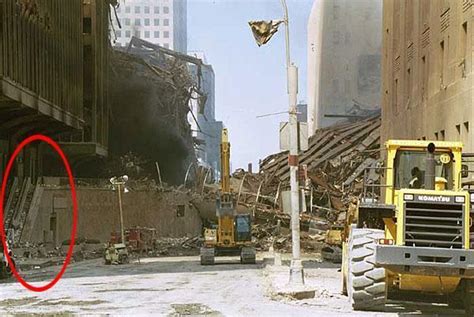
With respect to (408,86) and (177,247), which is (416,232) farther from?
(177,247)

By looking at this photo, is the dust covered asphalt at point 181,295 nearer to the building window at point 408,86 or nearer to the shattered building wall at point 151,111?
the building window at point 408,86

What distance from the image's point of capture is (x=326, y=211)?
51281 millimetres

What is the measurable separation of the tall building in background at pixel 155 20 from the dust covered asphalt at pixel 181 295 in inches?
3129

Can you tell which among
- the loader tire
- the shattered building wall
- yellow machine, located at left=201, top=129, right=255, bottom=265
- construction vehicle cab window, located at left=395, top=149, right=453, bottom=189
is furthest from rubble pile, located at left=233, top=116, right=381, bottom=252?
the loader tire

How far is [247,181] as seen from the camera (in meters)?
58.1

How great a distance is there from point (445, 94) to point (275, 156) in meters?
34.6

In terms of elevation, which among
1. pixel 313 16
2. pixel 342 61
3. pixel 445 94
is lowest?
pixel 445 94

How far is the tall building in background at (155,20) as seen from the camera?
10556 cm

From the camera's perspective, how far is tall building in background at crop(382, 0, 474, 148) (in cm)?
2742

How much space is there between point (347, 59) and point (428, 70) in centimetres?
3742

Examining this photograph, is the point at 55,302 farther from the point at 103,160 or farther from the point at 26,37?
the point at 103,160

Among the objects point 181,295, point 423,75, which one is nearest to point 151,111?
point 423,75

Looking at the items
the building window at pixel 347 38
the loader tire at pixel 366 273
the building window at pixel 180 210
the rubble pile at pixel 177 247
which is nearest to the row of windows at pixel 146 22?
the building window at pixel 347 38

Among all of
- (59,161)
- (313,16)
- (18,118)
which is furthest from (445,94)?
(313,16)
